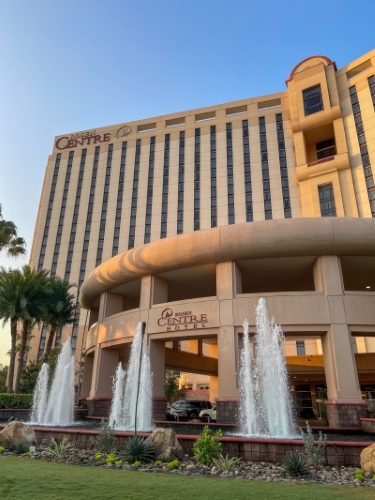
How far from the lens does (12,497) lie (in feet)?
17.7

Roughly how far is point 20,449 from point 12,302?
19.9m

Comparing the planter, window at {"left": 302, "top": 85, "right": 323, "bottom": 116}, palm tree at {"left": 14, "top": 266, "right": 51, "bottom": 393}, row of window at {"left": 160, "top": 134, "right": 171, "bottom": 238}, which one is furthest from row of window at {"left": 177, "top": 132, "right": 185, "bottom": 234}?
the planter

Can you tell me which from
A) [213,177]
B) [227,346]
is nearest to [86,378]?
[227,346]

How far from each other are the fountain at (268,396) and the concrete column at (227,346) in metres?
0.61

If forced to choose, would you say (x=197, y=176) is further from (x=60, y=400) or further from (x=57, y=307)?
(x=60, y=400)

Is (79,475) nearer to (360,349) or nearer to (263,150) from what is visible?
(360,349)

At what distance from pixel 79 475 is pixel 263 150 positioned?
4995 cm

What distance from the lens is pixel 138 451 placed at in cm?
898

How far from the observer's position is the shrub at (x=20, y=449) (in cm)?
992

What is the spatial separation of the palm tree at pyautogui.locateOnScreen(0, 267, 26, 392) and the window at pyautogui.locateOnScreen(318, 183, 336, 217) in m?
33.1

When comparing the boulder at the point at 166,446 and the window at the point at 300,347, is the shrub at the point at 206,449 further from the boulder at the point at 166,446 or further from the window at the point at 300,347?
the window at the point at 300,347

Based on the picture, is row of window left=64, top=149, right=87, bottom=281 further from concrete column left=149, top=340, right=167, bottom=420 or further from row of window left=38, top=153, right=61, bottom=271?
concrete column left=149, top=340, right=167, bottom=420

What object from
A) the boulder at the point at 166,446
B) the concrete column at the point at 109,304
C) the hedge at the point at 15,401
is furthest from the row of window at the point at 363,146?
the boulder at the point at 166,446

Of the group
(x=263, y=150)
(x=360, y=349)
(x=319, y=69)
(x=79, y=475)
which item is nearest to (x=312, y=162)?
(x=263, y=150)
